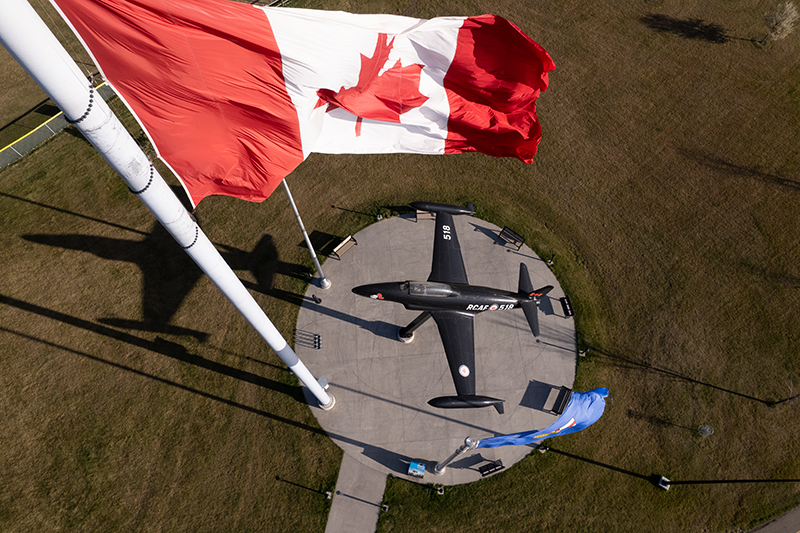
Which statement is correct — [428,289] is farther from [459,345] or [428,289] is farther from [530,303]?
[530,303]

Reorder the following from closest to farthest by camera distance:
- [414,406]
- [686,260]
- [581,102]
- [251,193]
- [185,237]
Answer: [185,237] → [251,193] → [414,406] → [686,260] → [581,102]

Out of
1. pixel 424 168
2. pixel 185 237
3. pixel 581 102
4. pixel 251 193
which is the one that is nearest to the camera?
pixel 185 237

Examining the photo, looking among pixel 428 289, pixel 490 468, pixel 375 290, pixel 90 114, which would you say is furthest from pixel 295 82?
pixel 490 468

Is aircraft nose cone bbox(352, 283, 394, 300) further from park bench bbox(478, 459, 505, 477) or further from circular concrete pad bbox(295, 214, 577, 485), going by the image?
park bench bbox(478, 459, 505, 477)

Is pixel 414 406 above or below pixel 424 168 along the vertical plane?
below

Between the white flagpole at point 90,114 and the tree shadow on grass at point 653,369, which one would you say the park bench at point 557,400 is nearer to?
the tree shadow on grass at point 653,369

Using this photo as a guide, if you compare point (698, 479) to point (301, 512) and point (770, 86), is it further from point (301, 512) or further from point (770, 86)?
point (770, 86)

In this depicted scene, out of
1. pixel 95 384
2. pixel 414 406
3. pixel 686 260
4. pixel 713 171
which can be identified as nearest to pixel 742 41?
pixel 713 171

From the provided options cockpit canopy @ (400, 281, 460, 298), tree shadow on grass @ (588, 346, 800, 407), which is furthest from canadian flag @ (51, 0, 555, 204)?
tree shadow on grass @ (588, 346, 800, 407)
